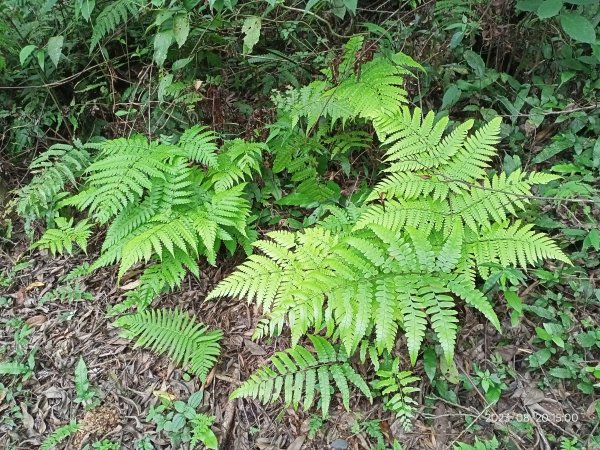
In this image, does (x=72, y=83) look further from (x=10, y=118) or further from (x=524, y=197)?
(x=524, y=197)

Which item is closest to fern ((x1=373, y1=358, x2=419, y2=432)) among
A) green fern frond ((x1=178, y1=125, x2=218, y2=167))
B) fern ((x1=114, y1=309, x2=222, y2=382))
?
fern ((x1=114, y1=309, x2=222, y2=382))

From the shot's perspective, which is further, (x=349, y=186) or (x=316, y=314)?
(x=349, y=186)

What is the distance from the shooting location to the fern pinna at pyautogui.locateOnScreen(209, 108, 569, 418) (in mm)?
2559

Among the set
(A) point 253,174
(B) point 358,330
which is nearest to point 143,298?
(A) point 253,174

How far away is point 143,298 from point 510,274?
245cm

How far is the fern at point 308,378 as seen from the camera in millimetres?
2711

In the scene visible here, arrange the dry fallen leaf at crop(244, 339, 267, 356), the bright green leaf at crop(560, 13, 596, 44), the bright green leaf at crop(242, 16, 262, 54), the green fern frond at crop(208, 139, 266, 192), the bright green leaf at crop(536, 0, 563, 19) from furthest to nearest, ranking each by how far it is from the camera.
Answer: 1. the green fern frond at crop(208, 139, 266, 192)
2. the bright green leaf at crop(242, 16, 262, 54)
3. the dry fallen leaf at crop(244, 339, 267, 356)
4. the bright green leaf at crop(560, 13, 596, 44)
5. the bright green leaf at crop(536, 0, 563, 19)

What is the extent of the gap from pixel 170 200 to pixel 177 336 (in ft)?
3.18

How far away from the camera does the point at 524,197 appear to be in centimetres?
284

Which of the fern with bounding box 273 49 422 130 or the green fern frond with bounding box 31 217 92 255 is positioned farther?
the green fern frond with bounding box 31 217 92 255

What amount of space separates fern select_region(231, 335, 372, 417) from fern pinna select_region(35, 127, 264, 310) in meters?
0.89

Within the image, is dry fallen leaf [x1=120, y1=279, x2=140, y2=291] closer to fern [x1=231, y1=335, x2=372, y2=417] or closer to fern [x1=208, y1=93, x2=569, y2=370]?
fern [x1=208, y1=93, x2=569, y2=370]

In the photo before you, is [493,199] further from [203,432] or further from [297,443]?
[203,432]

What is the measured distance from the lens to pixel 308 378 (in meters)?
2.76
